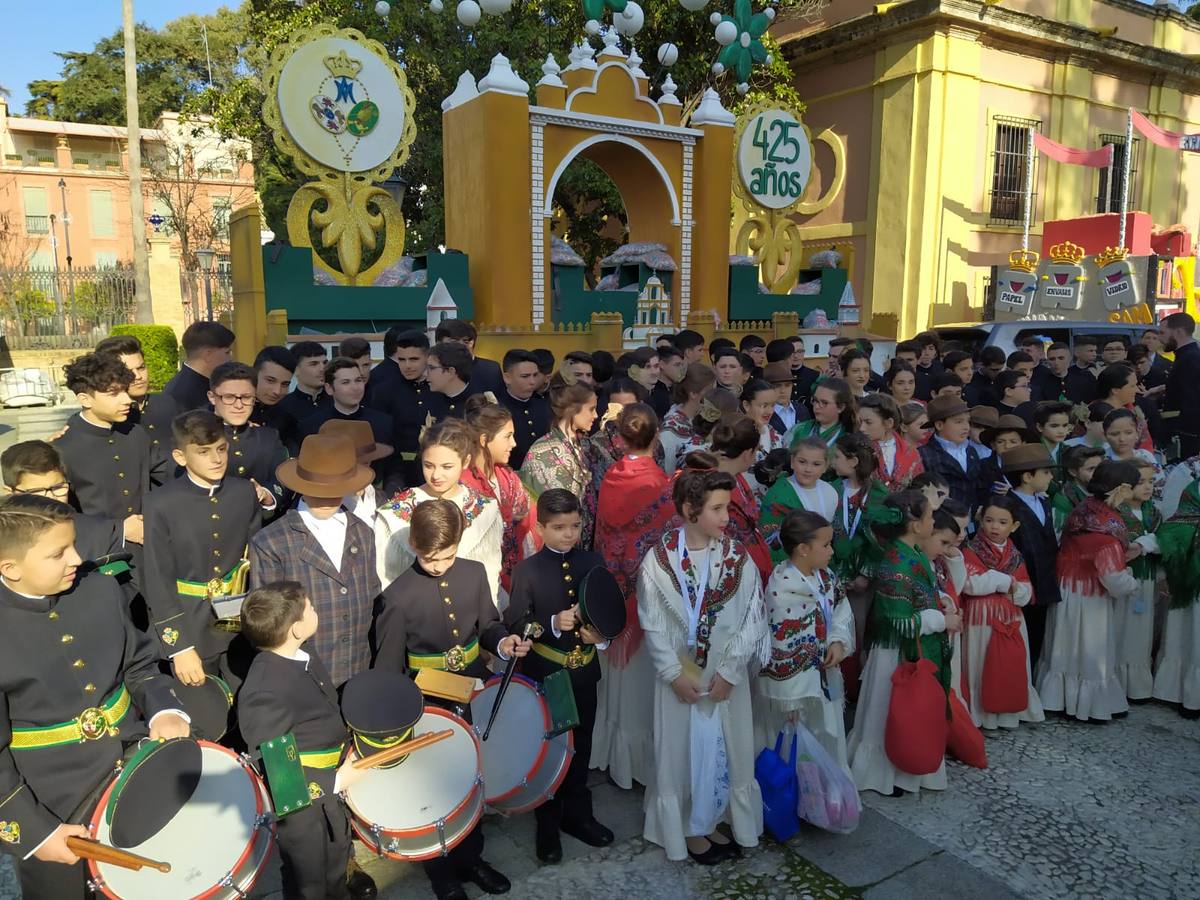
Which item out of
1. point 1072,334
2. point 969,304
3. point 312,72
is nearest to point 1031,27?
point 969,304

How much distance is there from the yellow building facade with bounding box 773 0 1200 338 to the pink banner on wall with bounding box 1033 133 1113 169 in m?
1.11

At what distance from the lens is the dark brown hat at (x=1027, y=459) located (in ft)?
16.2

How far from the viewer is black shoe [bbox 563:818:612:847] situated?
369cm

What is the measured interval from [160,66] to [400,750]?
4570cm

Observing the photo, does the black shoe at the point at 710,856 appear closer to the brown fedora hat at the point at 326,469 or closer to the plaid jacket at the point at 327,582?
the plaid jacket at the point at 327,582

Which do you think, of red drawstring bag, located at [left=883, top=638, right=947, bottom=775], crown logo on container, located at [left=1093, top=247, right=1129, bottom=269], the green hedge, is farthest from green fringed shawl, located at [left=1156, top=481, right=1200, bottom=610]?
the green hedge

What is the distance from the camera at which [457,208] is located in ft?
41.3

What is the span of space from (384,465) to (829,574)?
3086 mm

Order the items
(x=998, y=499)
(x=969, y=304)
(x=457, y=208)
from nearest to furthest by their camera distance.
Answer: (x=998, y=499) < (x=457, y=208) < (x=969, y=304)

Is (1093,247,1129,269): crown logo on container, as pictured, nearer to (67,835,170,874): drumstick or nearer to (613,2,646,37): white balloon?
(613,2,646,37): white balloon

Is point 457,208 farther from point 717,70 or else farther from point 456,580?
point 456,580

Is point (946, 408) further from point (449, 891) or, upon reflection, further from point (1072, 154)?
point (1072, 154)

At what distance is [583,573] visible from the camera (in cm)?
371

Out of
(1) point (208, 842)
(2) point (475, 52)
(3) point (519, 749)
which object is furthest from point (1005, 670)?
(2) point (475, 52)
